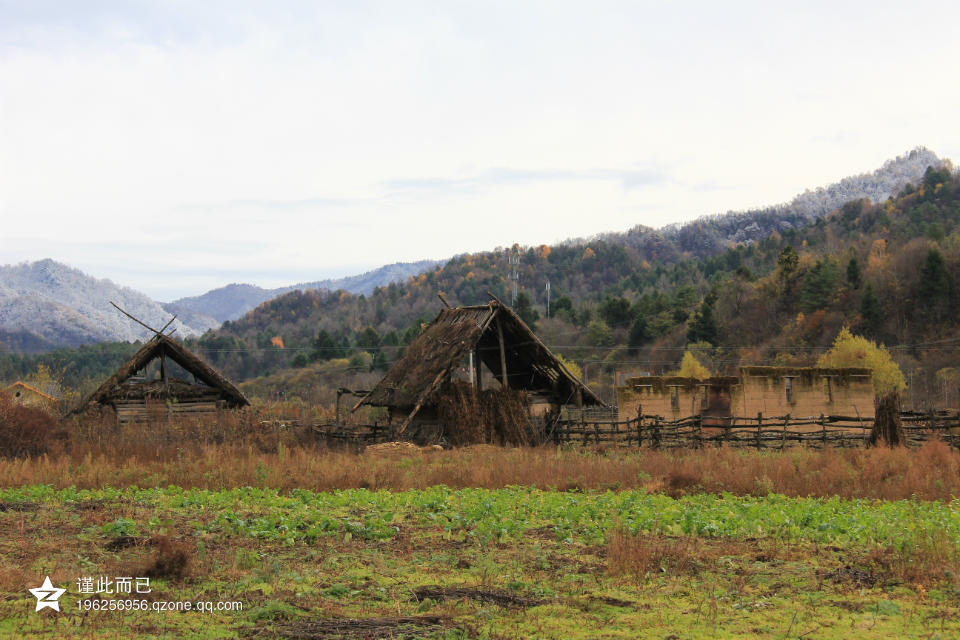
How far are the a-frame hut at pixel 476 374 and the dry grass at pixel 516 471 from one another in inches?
194

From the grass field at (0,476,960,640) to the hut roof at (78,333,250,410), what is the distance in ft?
52.7

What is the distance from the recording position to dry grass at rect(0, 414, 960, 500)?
536 inches

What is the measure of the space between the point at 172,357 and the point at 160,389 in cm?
121

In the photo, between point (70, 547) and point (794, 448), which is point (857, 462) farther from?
point (70, 547)

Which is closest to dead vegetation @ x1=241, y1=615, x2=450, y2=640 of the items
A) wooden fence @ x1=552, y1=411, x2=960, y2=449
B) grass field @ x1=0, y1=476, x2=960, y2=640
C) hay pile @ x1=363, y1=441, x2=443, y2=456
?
grass field @ x1=0, y1=476, x2=960, y2=640

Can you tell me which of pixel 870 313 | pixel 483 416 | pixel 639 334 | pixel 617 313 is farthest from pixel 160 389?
pixel 617 313

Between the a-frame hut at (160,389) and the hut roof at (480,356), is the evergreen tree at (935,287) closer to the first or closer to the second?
the hut roof at (480,356)

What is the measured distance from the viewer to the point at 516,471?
50.0 feet

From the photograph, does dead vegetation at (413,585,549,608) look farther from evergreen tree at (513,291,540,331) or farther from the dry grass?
evergreen tree at (513,291,540,331)

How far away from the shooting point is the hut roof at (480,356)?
79.3 ft

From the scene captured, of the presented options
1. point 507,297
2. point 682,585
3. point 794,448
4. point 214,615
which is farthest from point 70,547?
point 507,297

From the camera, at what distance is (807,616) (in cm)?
641

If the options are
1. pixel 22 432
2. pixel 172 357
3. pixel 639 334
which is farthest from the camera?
pixel 639 334

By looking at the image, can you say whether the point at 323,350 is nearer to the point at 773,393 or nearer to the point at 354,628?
the point at 773,393
